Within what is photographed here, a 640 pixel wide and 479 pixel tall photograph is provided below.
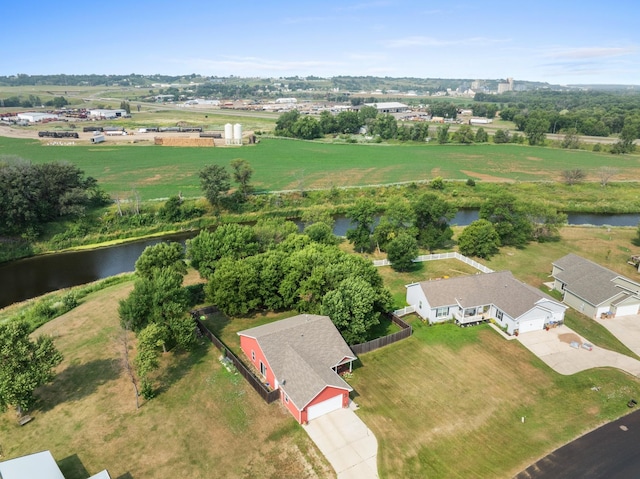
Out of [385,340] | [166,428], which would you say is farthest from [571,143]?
[166,428]

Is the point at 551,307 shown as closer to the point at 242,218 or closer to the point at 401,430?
the point at 401,430

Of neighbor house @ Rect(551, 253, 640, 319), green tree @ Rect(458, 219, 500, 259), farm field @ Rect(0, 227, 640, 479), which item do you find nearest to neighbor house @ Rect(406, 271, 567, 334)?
farm field @ Rect(0, 227, 640, 479)

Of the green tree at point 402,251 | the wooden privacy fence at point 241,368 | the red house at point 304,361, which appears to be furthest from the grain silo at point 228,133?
the red house at point 304,361

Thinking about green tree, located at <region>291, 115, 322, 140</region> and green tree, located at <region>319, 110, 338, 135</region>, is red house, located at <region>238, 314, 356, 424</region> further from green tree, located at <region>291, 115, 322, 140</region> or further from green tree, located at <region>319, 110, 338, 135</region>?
green tree, located at <region>319, 110, 338, 135</region>

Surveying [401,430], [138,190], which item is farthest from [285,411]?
[138,190]

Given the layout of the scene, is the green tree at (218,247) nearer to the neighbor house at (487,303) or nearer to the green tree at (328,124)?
the neighbor house at (487,303)

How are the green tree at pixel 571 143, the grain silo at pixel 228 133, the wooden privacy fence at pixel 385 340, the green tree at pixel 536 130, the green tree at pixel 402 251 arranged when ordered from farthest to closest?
the green tree at pixel 536 130 < the green tree at pixel 571 143 < the grain silo at pixel 228 133 < the green tree at pixel 402 251 < the wooden privacy fence at pixel 385 340
